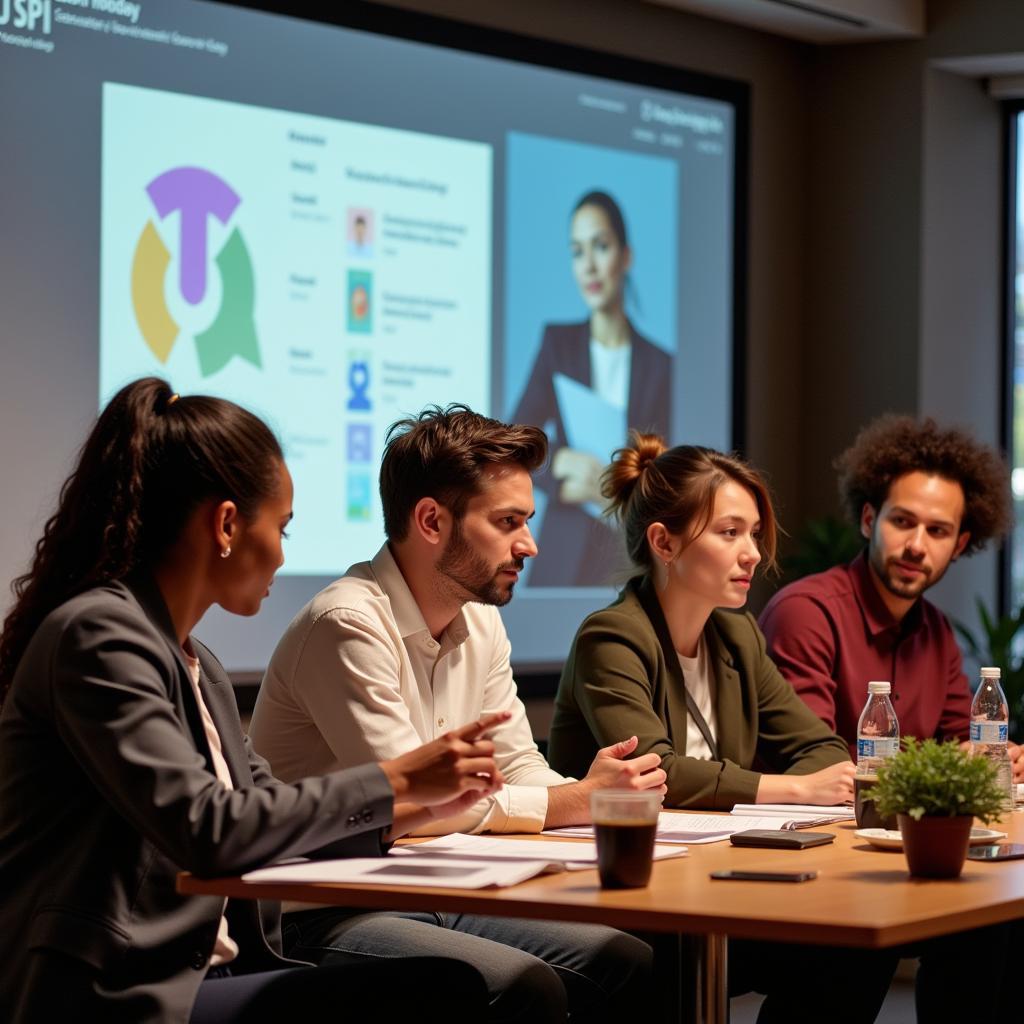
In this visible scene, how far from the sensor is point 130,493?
2055 mm

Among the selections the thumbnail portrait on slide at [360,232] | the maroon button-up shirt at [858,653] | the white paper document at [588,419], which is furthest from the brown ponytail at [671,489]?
the white paper document at [588,419]

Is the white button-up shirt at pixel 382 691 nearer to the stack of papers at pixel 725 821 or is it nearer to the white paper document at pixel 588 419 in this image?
the stack of papers at pixel 725 821

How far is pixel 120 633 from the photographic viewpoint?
194cm

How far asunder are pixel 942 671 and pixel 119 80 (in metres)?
2.54

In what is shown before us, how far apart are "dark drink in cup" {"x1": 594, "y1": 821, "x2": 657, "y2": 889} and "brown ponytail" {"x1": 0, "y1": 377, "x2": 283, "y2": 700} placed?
611 mm

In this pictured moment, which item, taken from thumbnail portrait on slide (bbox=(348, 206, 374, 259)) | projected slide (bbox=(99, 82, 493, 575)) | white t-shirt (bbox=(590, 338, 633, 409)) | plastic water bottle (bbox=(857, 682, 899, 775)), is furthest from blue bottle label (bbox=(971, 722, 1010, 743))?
white t-shirt (bbox=(590, 338, 633, 409))

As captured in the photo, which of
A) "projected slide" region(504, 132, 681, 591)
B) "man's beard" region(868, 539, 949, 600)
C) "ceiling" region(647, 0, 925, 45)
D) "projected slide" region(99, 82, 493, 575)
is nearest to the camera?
"man's beard" region(868, 539, 949, 600)

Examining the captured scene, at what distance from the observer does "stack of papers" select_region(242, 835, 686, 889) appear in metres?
1.90

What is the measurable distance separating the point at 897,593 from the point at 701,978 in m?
1.70

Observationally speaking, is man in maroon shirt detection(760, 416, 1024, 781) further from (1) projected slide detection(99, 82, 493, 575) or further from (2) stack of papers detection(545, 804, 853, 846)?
(1) projected slide detection(99, 82, 493, 575)

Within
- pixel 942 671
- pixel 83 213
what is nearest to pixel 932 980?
pixel 942 671

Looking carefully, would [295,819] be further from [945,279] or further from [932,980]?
[945,279]

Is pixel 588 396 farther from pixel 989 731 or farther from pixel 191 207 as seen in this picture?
pixel 989 731

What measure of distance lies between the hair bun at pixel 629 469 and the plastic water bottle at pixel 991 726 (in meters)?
0.81
